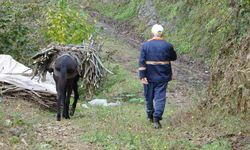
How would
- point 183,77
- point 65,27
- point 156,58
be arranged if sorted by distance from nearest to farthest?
point 156,58
point 65,27
point 183,77

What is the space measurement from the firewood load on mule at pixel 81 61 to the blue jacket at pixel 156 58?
179 cm

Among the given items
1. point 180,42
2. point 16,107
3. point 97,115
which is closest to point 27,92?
point 16,107

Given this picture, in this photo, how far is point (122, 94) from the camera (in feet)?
57.0

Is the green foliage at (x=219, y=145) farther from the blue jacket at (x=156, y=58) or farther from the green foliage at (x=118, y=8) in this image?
the green foliage at (x=118, y=8)

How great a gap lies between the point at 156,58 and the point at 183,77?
9.48 meters

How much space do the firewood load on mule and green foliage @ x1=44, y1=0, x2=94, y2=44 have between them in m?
5.15

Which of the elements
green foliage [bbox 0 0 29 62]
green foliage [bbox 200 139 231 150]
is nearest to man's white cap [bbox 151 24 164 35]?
green foliage [bbox 200 139 231 150]

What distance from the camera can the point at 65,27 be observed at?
1845cm

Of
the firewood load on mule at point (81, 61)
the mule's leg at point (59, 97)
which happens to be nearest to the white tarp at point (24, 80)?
the firewood load on mule at point (81, 61)

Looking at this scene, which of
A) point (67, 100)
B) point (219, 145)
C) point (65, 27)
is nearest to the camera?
point (219, 145)

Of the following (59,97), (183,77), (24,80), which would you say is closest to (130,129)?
(59,97)

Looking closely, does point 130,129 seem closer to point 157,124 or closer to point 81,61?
point 157,124

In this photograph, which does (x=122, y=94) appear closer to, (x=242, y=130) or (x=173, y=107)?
A: (x=173, y=107)

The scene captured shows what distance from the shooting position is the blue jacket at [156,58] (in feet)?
35.2
